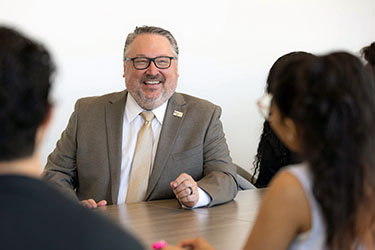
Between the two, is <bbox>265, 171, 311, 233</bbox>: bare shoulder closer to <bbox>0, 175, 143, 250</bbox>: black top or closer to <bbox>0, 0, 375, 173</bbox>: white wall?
<bbox>0, 175, 143, 250</bbox>: black top

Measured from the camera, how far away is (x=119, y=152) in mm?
3209

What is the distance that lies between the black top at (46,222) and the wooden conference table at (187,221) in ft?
3.15

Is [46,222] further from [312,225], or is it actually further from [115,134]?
[115,134]

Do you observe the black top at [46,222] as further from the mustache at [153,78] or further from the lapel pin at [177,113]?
the mustache at [153,78]

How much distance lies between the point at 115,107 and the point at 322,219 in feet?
7.14

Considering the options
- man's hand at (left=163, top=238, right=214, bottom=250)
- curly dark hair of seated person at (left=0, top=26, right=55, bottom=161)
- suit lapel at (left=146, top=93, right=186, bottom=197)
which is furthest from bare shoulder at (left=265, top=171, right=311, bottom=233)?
suit lapel at (left=146, top=93, right=186, bottom=197)

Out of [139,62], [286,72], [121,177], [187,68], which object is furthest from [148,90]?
[286,72]

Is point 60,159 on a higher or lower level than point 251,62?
lower

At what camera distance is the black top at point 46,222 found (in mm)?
932

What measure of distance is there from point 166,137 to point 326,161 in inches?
75.9

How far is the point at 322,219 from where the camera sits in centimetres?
136

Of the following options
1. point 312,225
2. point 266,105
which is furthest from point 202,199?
point 312,225

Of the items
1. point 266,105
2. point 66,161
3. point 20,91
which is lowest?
point 66,161

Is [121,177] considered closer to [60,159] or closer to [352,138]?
[60,159]
